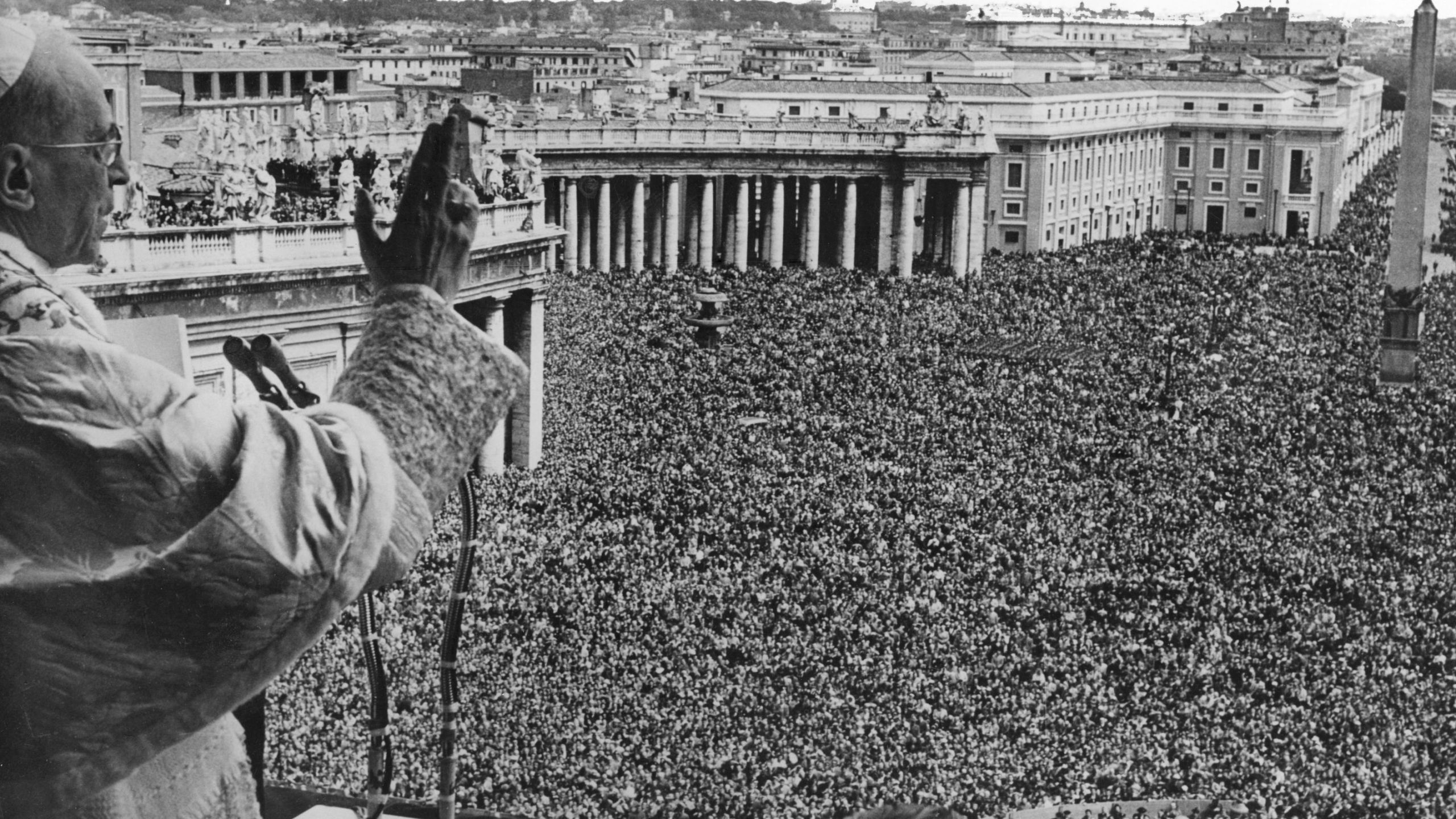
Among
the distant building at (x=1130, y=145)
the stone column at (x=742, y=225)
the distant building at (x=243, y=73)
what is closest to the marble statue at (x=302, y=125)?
the distant building at (x=243, y=73)

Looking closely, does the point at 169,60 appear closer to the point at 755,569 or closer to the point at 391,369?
the point at 755,569

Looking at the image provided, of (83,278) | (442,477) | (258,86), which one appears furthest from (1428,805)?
(258,86)

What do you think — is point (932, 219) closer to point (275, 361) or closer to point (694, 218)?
point (694, 218)

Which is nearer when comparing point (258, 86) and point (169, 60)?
point (169, 60)

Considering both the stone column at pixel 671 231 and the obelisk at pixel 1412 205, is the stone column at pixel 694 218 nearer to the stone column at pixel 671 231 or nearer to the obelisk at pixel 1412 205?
the stone column at pixel 671 231

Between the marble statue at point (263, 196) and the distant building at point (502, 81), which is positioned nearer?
the marble statue at point (263, 196)
